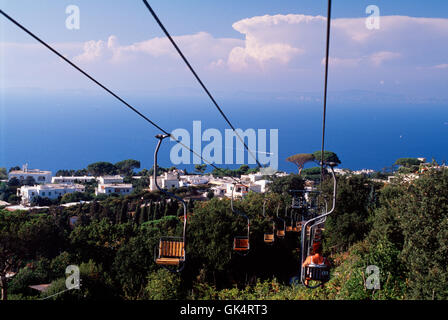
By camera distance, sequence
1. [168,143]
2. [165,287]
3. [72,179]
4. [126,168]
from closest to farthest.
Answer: [165,287] < [72,179] < [126,168] < [168,143]

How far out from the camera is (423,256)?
275 inches

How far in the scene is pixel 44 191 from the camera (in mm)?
44250

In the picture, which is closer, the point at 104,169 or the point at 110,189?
the point at 110,189

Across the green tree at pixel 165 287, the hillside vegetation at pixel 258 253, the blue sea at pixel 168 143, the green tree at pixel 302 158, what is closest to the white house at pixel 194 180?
the green tree at pixel 302 158

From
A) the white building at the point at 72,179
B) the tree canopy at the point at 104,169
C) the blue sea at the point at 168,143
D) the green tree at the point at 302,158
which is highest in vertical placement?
the blue sea at the point at 168,143

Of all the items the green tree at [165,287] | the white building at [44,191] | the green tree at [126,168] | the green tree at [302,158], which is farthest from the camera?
the green tree at [126,168]

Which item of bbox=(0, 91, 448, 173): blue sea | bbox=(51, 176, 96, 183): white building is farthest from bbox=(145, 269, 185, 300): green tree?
bbox=(0, 91, 448, 173): blue sea

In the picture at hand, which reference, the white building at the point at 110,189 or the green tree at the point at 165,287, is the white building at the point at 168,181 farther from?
the green tree at the point at 165,287

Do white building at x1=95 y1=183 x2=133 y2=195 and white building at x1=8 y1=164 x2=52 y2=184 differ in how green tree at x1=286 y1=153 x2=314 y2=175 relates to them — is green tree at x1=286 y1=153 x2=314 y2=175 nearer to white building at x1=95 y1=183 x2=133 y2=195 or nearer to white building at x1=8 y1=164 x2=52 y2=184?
white building at x1=95 y1=183 x2=133 y2=195

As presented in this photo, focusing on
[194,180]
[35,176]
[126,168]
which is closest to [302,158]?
[194,180]

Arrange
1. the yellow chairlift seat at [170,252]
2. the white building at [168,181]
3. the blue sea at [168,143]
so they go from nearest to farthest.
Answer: the yellow chairlift seat at [170,252], the white building at [168,181], the blue sea at [168,143]

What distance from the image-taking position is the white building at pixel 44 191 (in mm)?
43344

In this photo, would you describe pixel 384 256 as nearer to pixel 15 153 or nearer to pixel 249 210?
pixel 249 210

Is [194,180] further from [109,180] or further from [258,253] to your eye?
[258,253]
